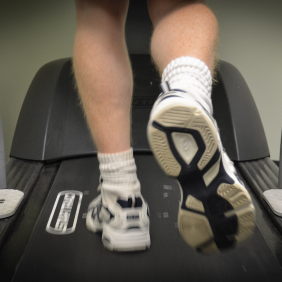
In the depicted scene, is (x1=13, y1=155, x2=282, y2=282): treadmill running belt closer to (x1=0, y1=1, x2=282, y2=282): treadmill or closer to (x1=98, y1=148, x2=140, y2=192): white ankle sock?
(x1=0, y1=1, x2=282, y2=282): treadmill

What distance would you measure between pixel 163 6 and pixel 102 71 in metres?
0.17

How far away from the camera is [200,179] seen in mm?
550

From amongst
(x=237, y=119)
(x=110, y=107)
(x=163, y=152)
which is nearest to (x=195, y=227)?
(x=163, y=152)

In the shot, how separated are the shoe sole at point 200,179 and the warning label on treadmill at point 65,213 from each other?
418mm

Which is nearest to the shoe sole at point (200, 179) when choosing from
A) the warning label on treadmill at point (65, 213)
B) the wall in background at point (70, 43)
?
the warning label on treadmill at point (65, 213)

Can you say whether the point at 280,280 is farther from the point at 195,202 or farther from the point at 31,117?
the point at 31,117

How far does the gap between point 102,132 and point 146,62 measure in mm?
1008

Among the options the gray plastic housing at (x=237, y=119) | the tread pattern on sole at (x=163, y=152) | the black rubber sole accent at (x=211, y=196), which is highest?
the tread pattern on sole at (x=163, y=152)

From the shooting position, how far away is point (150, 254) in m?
0.78

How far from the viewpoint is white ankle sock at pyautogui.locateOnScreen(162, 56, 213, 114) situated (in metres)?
0.55

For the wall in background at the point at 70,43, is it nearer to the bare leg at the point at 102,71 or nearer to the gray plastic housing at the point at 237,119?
the gray plastic housing at the point at 237,119

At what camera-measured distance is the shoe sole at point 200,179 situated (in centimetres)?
51

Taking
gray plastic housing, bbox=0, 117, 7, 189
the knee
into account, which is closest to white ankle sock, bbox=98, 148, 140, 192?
the knee

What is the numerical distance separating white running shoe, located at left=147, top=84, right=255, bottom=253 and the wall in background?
1.27m
